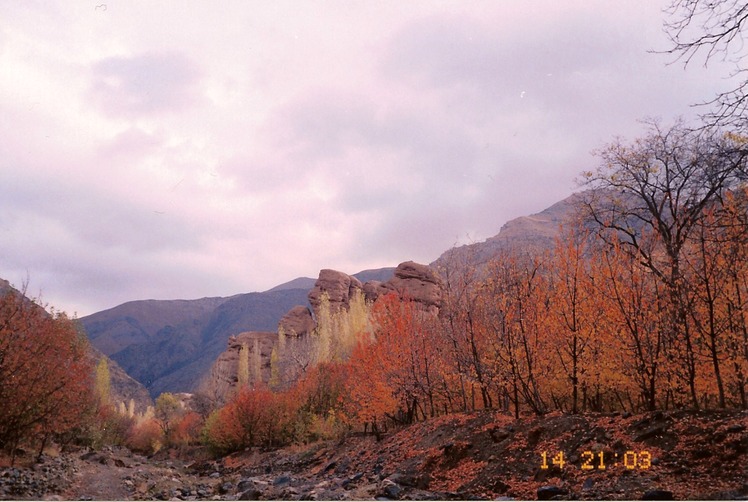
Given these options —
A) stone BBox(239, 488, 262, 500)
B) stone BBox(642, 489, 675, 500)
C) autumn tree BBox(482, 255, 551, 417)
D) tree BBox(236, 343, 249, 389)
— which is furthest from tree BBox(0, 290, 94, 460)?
tree BBox(236, 343, 249, 389)

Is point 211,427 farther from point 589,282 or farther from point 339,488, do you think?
point 589,282

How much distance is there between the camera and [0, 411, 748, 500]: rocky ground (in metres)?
11.4

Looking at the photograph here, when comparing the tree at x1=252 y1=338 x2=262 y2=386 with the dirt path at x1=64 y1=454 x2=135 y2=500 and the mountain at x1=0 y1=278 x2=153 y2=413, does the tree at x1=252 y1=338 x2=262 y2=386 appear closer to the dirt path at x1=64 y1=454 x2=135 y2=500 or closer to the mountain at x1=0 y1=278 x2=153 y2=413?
the dirt path at x1=64 y1=454 x2=135 y2=500

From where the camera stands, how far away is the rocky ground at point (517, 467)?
1137 centimetres

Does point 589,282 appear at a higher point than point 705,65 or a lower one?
lower

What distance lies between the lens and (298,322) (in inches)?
4053

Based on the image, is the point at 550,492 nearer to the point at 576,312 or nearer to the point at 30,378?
the point at 576,312

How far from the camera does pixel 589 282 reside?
735 inches

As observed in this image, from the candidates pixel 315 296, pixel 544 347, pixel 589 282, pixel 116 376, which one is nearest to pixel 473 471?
pixel 544 347

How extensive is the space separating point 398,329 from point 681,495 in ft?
64.7

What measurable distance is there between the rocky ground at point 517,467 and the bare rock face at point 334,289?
67.3m

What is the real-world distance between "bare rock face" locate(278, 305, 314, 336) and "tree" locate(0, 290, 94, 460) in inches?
2864
